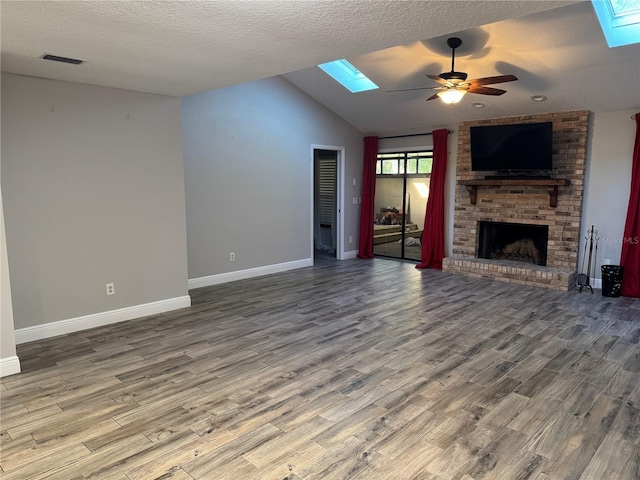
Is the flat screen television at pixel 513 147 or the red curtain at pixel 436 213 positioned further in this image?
the red curtain at pixel 436 213

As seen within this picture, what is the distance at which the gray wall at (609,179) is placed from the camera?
5738 millimetres

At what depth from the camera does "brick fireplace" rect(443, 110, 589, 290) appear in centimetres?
607

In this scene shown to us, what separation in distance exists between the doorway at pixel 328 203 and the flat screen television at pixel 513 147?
8.56 feet

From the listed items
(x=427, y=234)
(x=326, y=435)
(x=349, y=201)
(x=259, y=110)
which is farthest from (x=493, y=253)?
(x=326, y=435)

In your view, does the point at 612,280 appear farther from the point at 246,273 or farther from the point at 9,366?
the point at 9,366

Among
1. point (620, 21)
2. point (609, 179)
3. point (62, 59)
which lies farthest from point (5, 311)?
point (609, 179)

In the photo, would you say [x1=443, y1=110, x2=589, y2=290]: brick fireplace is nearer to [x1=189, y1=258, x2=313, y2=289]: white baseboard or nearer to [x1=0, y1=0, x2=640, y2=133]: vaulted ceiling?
[x1=0, y1=0, x2=640, y2=133]: vaulted ceiling

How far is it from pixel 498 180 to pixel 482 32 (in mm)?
2659

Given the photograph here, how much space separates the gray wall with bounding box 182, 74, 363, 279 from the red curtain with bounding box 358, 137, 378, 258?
0.69 m

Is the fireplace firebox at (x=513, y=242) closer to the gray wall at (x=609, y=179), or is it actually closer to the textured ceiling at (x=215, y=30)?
the gray wall at (x=609, y=179)

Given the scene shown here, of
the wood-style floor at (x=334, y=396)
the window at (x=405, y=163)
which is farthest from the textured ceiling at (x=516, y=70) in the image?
the wood-style floor at (x=334, y=396)

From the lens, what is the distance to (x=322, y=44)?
3.00 metres

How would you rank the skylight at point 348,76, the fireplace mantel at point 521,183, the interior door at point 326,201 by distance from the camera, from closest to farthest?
the fireplace mantel at point 521,183 → the skylight at point 348,76 → the interior door at point 326,201

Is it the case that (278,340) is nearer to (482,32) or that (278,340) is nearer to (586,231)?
(482,32)
